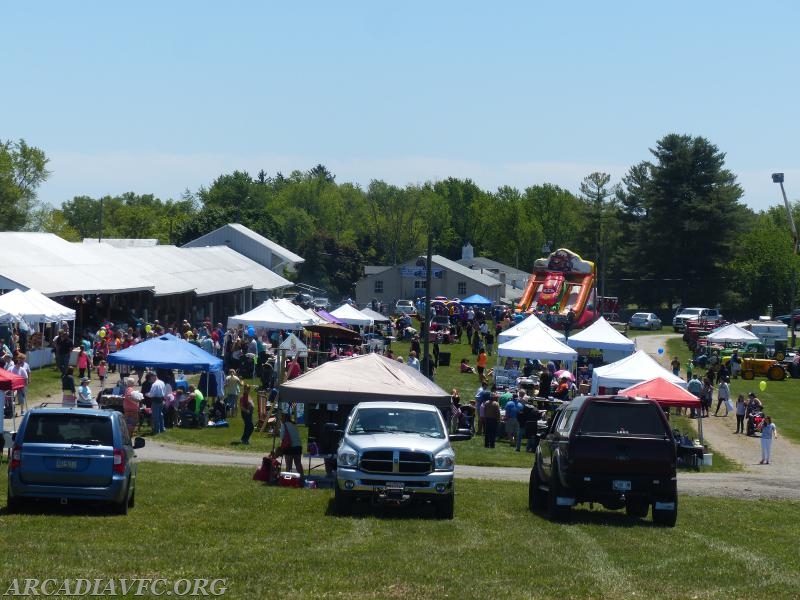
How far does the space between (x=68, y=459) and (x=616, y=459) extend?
7001 millimetres

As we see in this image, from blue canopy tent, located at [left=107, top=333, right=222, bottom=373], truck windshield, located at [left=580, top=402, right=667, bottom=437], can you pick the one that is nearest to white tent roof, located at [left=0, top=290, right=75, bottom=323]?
blue canopy tent, located at [left=107, top=333, right=222, bottom=373]

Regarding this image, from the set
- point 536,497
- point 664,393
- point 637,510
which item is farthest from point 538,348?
point 637,510

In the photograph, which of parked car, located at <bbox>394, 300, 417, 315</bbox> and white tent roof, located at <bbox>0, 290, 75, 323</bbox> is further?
parked car, located at <bbox>394, 300, 417, 315</bbox>

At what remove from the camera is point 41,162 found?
130375 mm

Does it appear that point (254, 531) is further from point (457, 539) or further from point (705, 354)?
point (705, 354)

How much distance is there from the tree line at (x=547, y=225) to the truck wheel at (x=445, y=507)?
3074 inches

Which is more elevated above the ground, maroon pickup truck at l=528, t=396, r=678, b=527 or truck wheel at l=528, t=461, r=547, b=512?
maroon pickup truck at l=528, t=396, r=678, b=527

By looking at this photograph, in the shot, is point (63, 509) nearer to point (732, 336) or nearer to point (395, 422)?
point (395, 422)

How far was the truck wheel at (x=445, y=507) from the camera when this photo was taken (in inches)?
678

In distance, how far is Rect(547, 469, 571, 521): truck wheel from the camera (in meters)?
17.1

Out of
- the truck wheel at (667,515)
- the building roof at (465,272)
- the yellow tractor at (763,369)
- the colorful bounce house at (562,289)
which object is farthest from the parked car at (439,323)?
the truck wheel at (667,515)

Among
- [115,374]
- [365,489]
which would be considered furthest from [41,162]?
[365,489]

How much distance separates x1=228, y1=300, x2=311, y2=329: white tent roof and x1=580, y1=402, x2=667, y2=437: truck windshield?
27.1m

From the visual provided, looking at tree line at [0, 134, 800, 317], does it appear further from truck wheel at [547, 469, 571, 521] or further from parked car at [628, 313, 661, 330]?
truck wheel at [547, 469, 571, 521]
